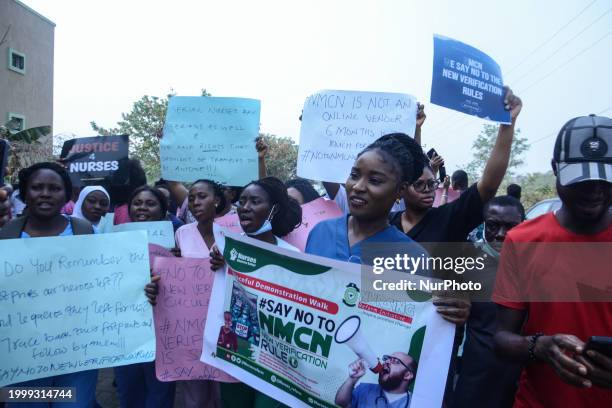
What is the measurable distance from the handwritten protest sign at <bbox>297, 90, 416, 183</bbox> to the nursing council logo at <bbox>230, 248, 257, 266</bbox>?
1.47m

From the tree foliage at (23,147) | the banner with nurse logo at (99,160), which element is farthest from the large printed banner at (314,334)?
the tree foliage at (23,147)

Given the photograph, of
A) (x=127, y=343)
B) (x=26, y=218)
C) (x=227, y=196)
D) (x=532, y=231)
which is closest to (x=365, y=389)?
(x=532, y=231)

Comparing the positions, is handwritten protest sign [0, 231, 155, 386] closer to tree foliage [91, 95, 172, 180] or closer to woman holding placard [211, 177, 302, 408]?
woman holding placard [211, 177, 302, 408]

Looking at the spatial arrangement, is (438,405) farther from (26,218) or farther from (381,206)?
(26,218)

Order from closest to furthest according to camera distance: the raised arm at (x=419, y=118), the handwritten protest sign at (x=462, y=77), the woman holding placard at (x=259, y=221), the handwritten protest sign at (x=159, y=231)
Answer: the woman holding placard at (x=259, y=221)
the handwritten protest sign at (x=462, y=77)
the handwritten protest sign at (x=159, y=231)
the raised arm at (x=419, y=118)

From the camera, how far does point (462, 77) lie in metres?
2.94

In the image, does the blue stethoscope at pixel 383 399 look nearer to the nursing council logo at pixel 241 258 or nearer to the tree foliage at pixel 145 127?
the nursing council logo at pixel 241 258

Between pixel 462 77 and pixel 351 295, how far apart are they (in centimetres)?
188

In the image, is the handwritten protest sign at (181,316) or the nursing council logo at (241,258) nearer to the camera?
the nursing council logo at (241,258)

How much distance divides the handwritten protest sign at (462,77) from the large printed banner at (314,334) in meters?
1.66

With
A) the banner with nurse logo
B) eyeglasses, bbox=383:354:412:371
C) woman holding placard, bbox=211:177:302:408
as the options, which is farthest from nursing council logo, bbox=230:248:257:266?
the banner with nurse logo

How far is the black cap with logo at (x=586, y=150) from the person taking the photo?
1464mm

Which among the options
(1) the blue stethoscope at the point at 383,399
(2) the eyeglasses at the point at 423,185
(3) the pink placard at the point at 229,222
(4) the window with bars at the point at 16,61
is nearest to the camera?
(1) the blue stethoscope at the point at 383,399

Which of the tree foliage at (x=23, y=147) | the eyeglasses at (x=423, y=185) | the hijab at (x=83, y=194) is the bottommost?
the hijab at (x=83, y=194)
